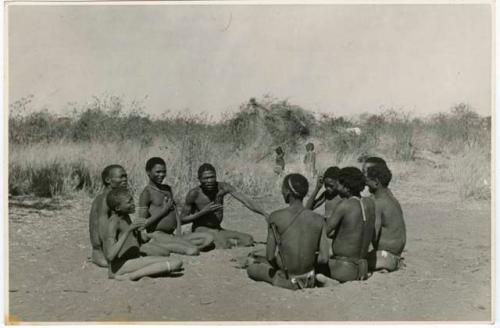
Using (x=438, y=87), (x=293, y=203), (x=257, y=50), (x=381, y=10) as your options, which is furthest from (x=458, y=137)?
(x=293, y=203)

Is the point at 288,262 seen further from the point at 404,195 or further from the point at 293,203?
the point at 404,195

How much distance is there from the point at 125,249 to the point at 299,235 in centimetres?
186

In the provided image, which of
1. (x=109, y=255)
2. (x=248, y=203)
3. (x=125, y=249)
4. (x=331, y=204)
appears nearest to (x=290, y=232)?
(x=331, y=204)

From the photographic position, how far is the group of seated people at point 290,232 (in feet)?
23.5

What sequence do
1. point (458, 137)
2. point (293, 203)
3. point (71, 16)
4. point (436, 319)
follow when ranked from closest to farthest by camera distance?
point (293, 203)
point (436, 319)
point (71, 16)
point (458, 137)

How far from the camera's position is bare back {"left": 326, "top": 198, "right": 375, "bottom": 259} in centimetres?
737

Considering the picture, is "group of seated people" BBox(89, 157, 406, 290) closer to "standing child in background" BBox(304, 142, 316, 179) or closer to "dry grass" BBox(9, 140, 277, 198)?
"dry grass" BBox(9, 140, 277, 198)

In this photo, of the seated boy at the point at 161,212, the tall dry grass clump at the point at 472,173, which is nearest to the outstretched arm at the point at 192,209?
the seated boy at the point at 161,212

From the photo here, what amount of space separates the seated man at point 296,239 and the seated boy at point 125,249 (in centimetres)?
121

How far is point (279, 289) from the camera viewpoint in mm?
7379

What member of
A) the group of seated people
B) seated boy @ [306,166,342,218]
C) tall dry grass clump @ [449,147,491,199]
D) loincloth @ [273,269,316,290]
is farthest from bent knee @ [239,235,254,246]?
tall dry grass clump @ [449,147,491,199]

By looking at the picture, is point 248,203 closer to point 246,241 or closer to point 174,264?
point 246,241

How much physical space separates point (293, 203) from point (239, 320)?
1.40 meters

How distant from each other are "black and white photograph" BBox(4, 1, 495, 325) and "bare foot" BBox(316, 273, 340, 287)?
5 cm
